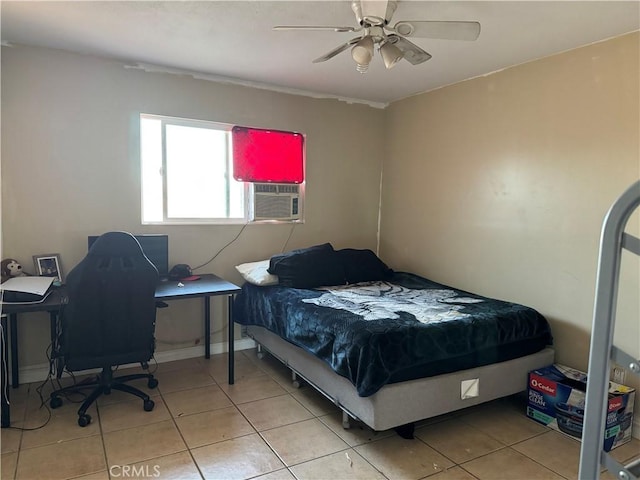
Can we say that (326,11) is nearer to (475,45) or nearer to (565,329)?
(475,45)

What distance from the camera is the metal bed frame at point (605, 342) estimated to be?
97cm

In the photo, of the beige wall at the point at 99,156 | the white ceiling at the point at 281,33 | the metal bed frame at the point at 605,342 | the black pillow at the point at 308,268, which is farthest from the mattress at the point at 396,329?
the white ceiling at the point at 281,33

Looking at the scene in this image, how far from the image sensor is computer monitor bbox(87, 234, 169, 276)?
3.31 m

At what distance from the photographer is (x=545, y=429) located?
8.84 ft

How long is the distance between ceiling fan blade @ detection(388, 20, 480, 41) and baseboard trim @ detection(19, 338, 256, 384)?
2896 millimetres

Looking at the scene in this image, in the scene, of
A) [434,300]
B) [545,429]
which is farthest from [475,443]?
[434,300]

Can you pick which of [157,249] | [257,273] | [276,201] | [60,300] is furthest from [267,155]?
[60,300]

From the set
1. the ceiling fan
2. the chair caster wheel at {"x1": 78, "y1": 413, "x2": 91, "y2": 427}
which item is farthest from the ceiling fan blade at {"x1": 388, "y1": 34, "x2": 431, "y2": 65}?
the chair caster wheel at {"x1": 78, "y1": 413, "x2": 91, "y2": 427}

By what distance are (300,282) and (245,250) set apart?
725 mm

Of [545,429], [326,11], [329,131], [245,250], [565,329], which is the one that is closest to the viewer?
[326,11]

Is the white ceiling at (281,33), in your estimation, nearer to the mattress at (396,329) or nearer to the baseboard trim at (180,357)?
the mattress at (396,329)

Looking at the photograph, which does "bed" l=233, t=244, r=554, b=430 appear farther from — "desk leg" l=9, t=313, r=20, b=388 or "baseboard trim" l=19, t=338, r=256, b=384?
"desk leg" l=9, t=313, r=20, b=388

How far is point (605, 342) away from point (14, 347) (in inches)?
130

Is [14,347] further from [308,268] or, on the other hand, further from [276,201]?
[276,201]
